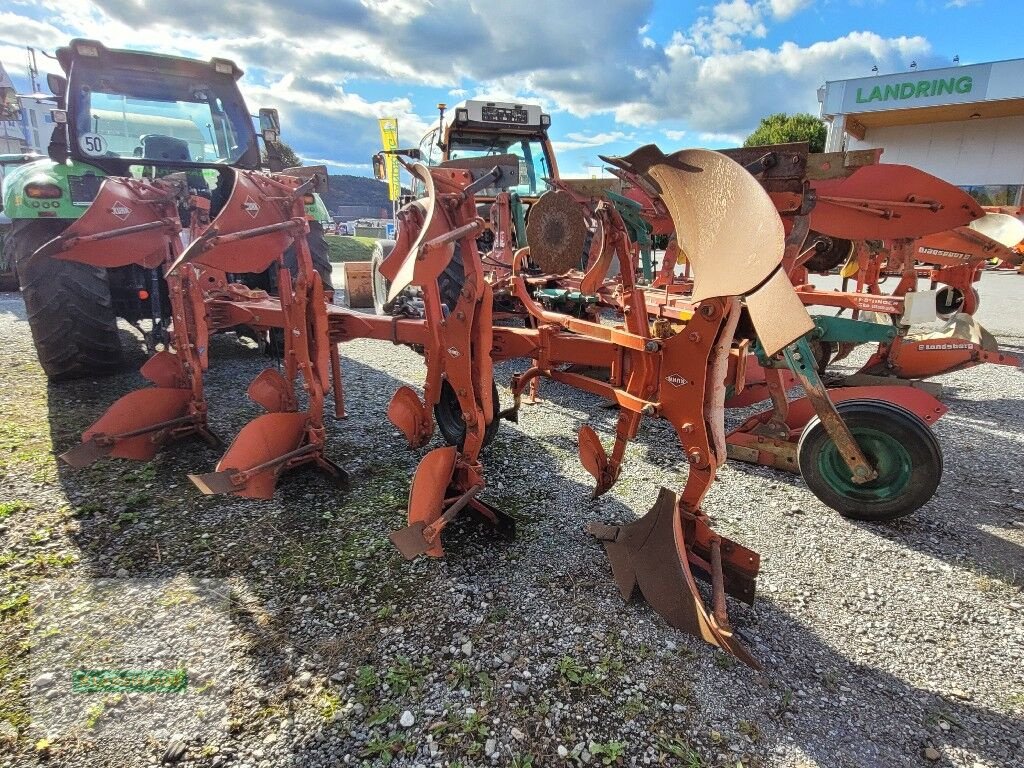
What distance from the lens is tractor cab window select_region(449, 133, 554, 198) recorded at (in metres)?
6.68

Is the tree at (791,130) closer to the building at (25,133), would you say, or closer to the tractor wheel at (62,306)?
the tractor wheel at (62,306)

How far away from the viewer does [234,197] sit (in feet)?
8.86

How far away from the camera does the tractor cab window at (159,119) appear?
178 inches

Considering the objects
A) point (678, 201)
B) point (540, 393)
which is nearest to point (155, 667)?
point (678, 201)

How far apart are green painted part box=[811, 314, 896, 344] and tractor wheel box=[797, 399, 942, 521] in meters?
0.90

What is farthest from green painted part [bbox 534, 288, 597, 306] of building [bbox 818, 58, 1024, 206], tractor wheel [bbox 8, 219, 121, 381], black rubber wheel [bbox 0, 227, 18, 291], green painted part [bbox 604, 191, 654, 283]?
building [bbox 818, 58, 1024, 206]

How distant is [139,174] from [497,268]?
131 inches

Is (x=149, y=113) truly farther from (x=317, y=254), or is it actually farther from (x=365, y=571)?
(x=365, y=571)

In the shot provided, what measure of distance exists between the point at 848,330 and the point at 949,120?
21514mm

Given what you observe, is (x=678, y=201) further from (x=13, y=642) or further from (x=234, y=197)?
(x=13, y=642)

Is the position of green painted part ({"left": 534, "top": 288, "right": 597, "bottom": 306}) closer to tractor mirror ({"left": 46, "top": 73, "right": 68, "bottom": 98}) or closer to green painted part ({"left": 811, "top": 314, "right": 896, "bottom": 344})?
green painted part ({"left": 811, "top": 314, "right": 896, "bottom": 344})

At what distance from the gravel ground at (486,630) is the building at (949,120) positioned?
61.3 ft

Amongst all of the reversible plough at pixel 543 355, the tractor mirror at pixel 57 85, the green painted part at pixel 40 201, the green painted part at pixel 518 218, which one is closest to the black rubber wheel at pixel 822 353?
the reversible plough at pixel 543 355

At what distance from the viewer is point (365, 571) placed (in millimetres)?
2398
